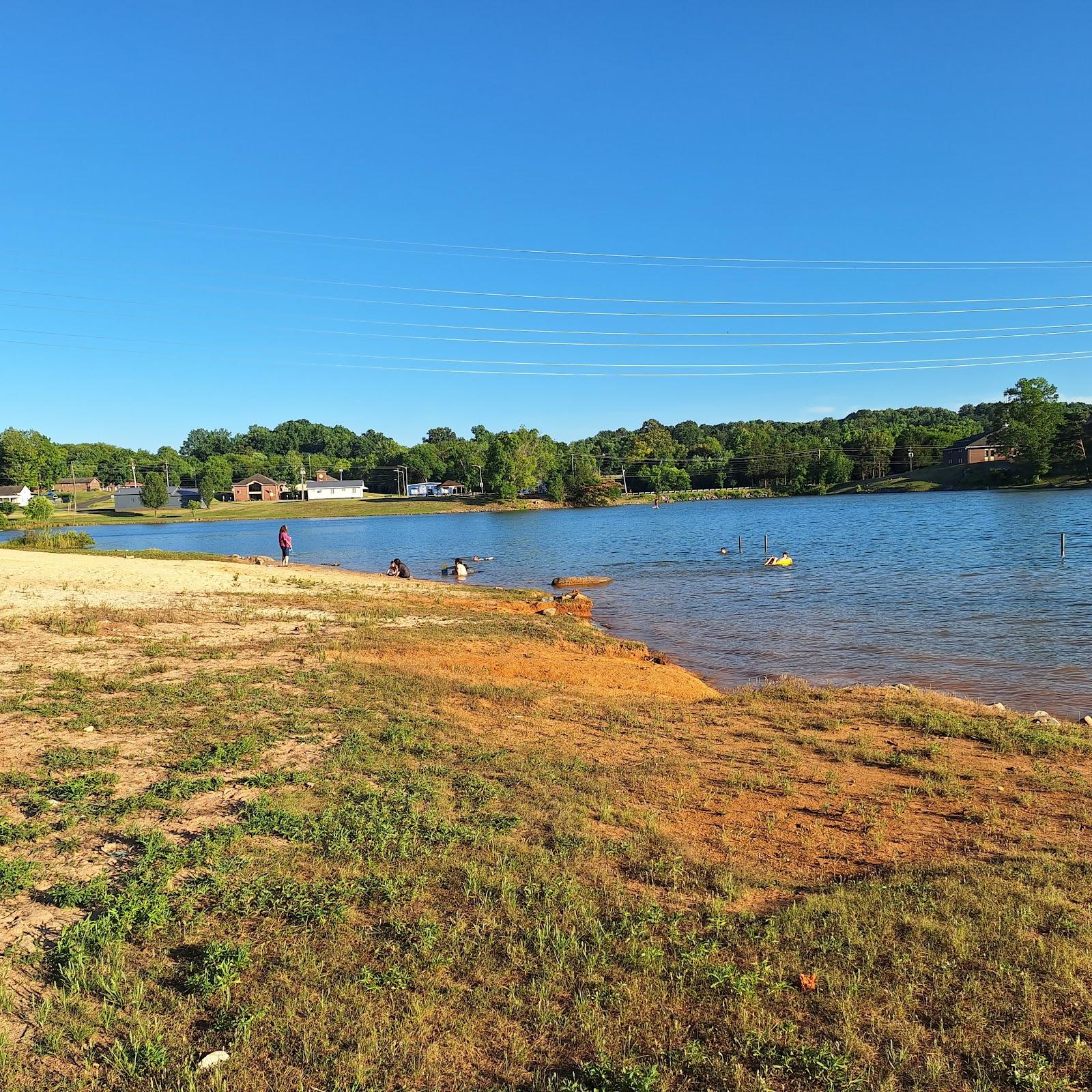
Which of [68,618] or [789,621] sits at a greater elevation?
[68,618]

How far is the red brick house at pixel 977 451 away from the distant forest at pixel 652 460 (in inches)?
101

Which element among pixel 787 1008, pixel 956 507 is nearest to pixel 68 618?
pixel 787 1008

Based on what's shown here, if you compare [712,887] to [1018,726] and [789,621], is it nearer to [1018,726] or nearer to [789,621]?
[1018,726]

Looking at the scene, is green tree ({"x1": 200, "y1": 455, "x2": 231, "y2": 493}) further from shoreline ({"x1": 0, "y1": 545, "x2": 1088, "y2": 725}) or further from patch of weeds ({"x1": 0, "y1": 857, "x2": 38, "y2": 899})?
patch of weeds ({"x1": 0, "y1": 857, "x2": 38, "y2": 899})

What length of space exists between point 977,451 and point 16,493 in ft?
572

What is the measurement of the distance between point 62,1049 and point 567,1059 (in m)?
2.67

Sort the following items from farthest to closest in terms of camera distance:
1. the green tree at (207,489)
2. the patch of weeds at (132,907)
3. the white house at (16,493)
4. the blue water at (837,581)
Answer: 1. the green tree at (207,489)
2. the white house at (16,493)
3. the blue water at (837,581)
4. the patch of weeds at (132,907)

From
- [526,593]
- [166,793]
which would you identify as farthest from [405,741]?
[526,593]

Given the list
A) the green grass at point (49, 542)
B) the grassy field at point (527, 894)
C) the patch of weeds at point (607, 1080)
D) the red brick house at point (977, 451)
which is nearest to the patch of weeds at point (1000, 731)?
the grassy field at point (527, 894)

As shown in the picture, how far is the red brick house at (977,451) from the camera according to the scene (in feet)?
391

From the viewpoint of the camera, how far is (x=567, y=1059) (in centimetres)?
387

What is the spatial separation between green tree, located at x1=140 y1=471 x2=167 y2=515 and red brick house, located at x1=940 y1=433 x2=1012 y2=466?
452ft

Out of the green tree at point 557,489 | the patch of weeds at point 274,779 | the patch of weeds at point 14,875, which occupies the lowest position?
the patch of weeds at point 274,779

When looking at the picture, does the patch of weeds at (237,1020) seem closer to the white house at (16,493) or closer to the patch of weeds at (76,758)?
the patch of weeds at (76,758)
